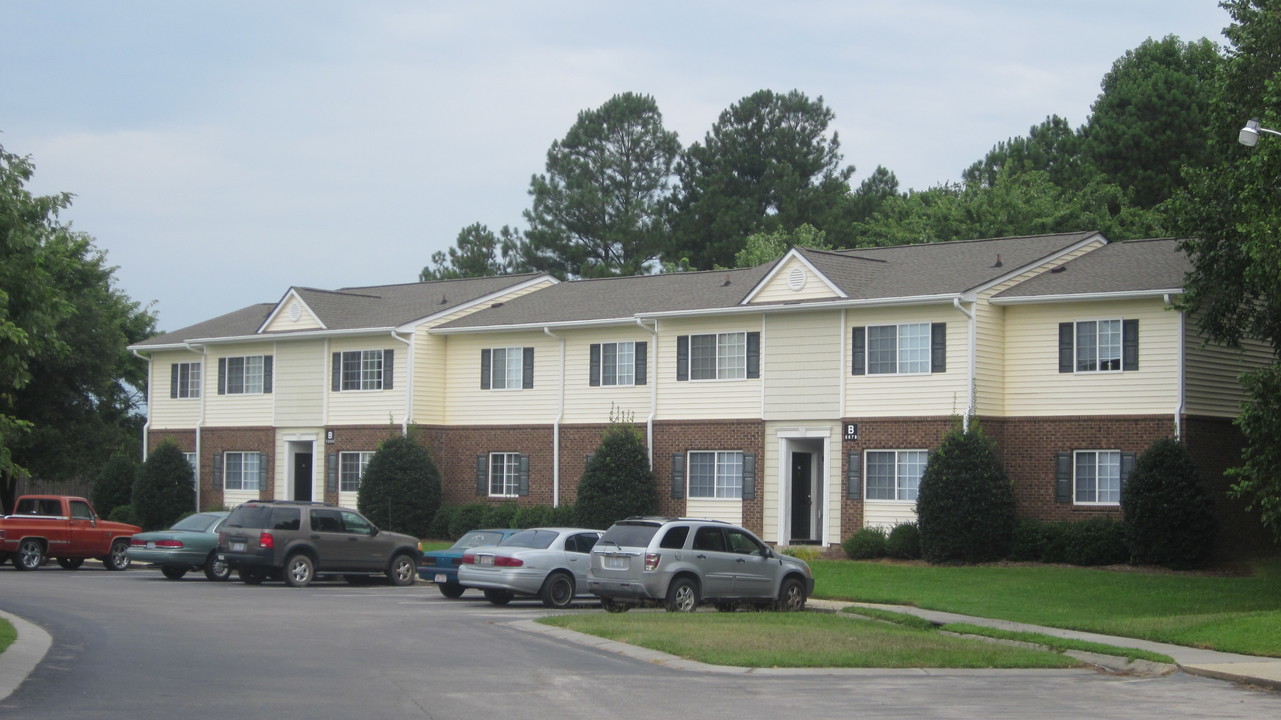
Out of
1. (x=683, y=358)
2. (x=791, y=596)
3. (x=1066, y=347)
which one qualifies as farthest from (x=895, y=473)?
(x=791, y=596)

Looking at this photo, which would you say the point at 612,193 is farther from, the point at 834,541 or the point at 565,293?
the point at 834,541

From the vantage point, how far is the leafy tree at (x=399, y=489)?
137 ft

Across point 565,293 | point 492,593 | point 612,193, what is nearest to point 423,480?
point 565,293

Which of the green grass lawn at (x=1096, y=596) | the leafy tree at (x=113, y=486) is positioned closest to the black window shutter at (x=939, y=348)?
the green grass lawn at (x=1096, y=596)

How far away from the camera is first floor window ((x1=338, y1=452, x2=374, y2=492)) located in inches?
1743

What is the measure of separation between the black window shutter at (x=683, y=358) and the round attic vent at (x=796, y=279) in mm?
3513

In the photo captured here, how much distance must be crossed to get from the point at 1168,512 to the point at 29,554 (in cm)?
2420

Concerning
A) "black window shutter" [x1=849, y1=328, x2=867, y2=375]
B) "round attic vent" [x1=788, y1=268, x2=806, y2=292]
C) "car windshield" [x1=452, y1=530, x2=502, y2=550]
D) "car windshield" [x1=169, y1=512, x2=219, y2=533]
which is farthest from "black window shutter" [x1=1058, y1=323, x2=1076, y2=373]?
"car windshield" [x1=169, y1=512, x2=219, y2=533]

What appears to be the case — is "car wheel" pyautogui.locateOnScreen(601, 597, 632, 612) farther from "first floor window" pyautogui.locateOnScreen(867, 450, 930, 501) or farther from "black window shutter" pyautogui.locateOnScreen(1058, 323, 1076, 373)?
"black window shutter" pyautogui.locateOnScreen(1058, 323, 1076, 373)

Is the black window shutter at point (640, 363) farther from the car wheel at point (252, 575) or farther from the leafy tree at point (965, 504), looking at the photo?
the car wheel at point (252, 575)

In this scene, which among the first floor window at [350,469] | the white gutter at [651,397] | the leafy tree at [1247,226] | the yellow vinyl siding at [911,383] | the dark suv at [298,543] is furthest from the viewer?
the first floor window at [350,469]

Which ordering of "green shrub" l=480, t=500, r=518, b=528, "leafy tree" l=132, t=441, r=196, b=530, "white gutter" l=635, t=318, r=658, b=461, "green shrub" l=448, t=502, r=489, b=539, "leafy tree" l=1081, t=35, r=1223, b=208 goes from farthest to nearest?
"leafy tree" l=1081, t=35, r=1223, b=208
"leafy tree" l=132, t=441, r=196, b=530
"green shrub" l=448, t=502, r=489, b=539
"green shrub" l=480, t=500, r=518, b=528
"white gutter" l=635, t=318, r=658, b=461

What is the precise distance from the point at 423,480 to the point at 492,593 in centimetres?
1620

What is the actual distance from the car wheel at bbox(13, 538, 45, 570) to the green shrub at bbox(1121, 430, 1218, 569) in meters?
23.3
